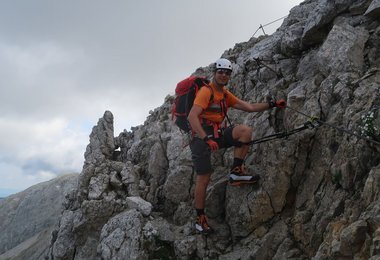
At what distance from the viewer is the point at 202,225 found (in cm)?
1245

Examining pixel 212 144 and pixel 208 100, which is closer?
pixel 212 144

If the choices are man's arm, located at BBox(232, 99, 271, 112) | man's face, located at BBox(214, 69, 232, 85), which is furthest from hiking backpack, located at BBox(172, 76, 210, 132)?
man's arm, located at BBox(232, 99, 271, 112)

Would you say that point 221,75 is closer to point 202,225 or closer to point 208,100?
point 208,100

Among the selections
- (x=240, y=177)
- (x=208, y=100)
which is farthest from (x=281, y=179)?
(x=208, y=100)

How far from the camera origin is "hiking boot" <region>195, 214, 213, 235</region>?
12.4 meters

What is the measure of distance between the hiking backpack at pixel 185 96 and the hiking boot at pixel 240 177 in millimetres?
2295

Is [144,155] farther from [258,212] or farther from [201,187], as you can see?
[258,212]

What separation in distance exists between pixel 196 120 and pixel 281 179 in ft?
11.0

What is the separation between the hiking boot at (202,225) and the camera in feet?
40.5

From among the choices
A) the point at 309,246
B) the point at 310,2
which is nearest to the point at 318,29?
the point at 310,2

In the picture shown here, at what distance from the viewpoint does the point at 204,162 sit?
12.5 meters

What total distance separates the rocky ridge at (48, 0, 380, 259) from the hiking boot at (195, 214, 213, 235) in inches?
13.9

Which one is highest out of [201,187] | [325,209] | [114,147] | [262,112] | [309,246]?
[114,147]

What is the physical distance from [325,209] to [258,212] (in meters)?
2.45
